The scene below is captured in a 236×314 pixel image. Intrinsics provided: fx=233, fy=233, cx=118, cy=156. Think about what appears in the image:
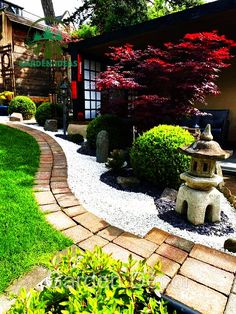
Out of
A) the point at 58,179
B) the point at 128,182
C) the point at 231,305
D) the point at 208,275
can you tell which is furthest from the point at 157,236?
the point at 58,179

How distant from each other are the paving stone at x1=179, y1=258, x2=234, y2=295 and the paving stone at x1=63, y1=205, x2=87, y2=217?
113cm

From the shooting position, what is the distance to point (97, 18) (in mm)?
12195

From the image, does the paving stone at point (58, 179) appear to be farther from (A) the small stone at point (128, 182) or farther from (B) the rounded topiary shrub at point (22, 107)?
(B) the rounded topiary shrub at point (22, 107)

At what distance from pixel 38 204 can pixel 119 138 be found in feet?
9.60

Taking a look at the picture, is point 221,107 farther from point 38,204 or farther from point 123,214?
point 38,204

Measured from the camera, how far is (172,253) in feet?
6.08

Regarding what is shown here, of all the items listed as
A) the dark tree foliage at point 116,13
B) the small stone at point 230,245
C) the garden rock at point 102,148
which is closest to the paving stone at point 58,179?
the garden rock at point 102,148

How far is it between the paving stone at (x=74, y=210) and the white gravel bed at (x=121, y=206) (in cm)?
11

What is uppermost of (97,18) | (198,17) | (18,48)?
(97,18)

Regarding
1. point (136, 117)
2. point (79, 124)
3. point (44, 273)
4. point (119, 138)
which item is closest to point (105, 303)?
point (44, 273)

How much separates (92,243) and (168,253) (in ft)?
2.01

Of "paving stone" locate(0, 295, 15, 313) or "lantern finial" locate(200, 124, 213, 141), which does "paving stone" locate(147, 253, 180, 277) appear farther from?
"lantern finial" locate(200, 124, 213, 141)

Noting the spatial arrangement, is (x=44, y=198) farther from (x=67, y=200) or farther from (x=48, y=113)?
(x=48, y=113)

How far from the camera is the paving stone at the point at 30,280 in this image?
141 cm
